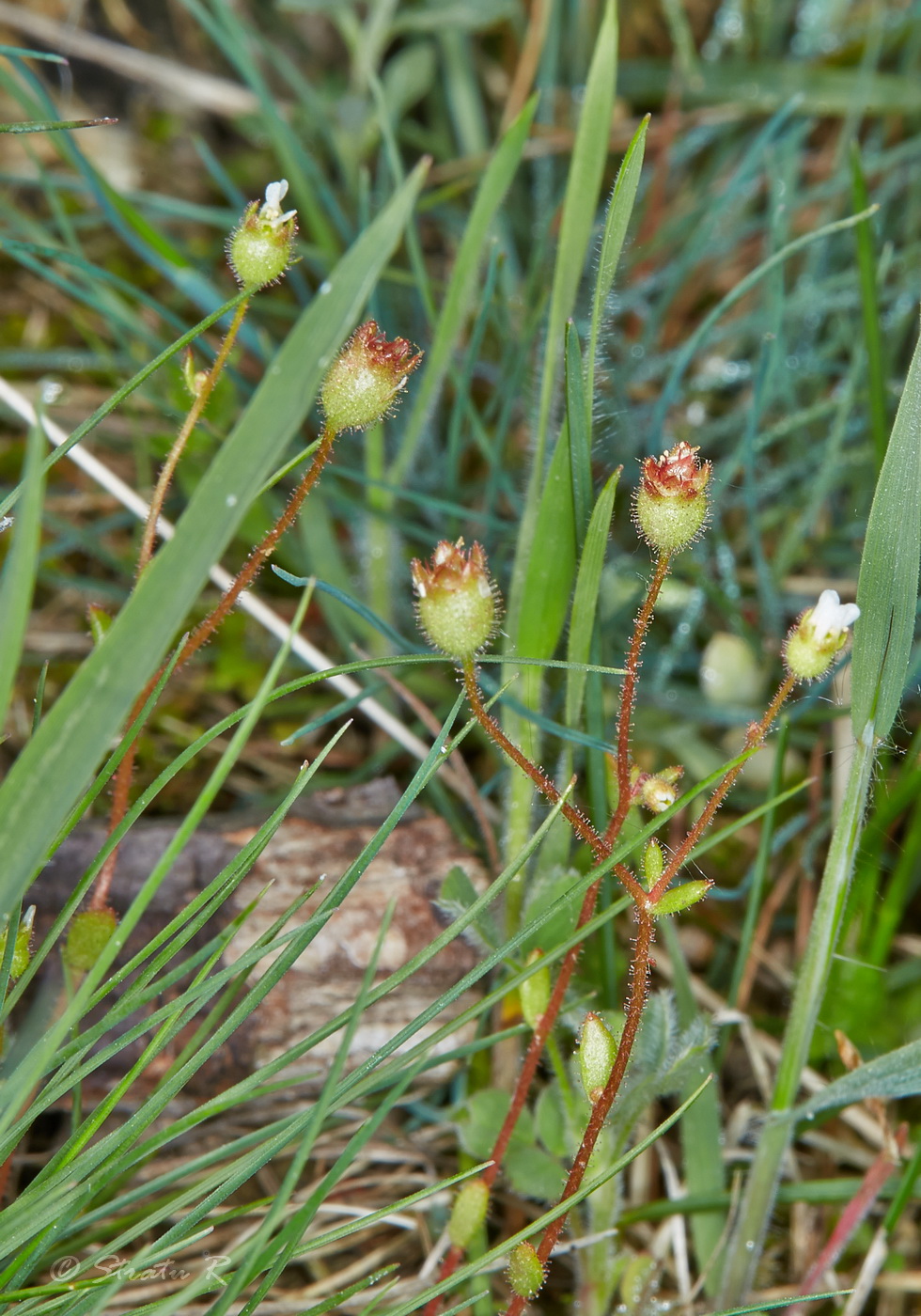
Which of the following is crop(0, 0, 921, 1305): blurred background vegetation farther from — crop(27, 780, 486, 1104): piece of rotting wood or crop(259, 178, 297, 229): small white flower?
crop(259, 178, 297, 229): small white flower

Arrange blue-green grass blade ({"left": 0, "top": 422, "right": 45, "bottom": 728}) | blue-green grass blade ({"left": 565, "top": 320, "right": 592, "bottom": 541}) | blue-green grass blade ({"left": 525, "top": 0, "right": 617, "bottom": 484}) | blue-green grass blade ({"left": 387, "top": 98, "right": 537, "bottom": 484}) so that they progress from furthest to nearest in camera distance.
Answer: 1. blue-green grass blade ({"left": 387, "top": 98, "right": 537, "bottom": 484})
2. blue-green grass blade ({"left": 525, "top": 0, "right": 617, "bottom": 484})
3. blue-green grass blade ({"left": 565, "top": 320, "right": 592, "bottom": 541})
4. blue-green grass blade ({"left": 0, "top": 422, "right": 45, "bottom": 728})

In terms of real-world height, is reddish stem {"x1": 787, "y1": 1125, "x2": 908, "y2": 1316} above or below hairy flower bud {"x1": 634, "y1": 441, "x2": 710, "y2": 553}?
below

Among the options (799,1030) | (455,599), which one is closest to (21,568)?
(455,599)

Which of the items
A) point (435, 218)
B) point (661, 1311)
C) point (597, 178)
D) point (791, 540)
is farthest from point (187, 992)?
point (435, 218)

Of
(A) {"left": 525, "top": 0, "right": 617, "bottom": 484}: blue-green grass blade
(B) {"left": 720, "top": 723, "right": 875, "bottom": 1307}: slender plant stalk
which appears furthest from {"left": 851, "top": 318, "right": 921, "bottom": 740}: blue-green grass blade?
(A) {"left": 525, "top": 0, "right": 617, "bottom": 484}: blue-green grass blade

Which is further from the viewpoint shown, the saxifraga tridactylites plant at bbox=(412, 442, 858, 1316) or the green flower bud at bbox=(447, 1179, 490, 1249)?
the green flower bud at bbox=(447, 1179, 490, 1249)

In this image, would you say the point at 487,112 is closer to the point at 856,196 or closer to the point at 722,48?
the point at 722,48

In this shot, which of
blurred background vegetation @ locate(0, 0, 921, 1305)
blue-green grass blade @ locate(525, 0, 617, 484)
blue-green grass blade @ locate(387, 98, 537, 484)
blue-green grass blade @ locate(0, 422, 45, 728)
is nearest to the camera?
blue-green grass blade @ locate(0, 422, 45, 728)

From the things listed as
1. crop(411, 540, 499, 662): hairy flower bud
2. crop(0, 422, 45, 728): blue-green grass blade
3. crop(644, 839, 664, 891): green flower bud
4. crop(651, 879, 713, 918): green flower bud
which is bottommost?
crop(0, 422, 45, 728): blue-green grass blade
